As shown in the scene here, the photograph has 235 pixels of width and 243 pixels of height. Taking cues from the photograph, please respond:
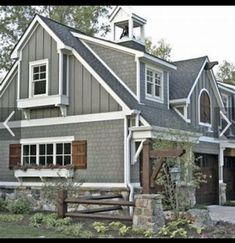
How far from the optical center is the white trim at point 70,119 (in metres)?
15.1

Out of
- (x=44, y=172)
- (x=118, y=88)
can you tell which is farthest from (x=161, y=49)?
(x=44, y=172)

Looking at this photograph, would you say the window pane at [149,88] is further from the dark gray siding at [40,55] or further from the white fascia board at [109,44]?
the dark gray siding at [40,55]

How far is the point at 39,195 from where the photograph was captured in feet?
54.9

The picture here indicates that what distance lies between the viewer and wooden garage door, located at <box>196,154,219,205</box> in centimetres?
1892

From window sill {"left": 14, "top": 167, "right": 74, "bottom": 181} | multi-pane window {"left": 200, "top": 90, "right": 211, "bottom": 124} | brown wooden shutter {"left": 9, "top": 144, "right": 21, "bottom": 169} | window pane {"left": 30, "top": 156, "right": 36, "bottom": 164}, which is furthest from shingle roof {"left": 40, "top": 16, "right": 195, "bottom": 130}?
brown wooden shutter {"left": 9, "top": 144, "right": 21, "bottom": 169}

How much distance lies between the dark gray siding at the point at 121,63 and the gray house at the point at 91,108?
4 centimetres

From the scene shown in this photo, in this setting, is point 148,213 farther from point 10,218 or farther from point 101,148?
point 101,148

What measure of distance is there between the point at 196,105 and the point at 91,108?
5256mm

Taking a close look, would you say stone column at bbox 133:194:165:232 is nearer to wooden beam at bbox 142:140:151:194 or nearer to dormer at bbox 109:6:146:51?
wooden beam at bbox 142:140:151:194

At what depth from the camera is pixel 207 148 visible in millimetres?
19203

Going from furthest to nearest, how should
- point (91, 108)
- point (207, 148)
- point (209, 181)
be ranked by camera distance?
1. point (209, 181)
2. point (207, 148)
3. point (91, 108)

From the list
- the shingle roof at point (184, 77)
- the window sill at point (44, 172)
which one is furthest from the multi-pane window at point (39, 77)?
the shingle roof at point (184, 77)

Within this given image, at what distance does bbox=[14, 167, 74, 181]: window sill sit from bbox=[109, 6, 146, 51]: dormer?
18.5 ft
